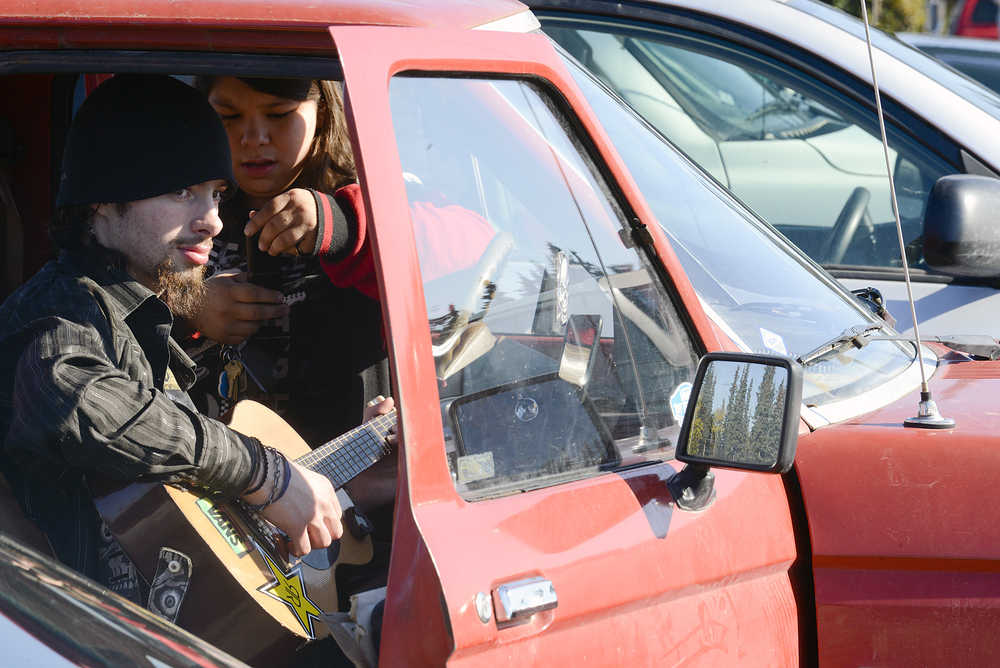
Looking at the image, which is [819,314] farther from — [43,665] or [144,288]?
[43,665]

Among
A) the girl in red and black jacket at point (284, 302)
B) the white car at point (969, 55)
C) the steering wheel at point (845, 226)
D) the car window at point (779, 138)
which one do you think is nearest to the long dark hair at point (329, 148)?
the girl in red and black jacket at point (284, 302)

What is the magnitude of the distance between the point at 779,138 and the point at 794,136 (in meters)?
0.06

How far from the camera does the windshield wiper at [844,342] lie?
2057mm

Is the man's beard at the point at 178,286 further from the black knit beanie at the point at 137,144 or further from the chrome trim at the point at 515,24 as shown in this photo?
the chrome trim at the point at 515,24

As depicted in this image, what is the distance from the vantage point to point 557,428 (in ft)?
5.69

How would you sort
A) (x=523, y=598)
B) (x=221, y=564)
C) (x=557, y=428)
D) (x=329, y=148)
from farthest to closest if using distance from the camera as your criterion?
(x=329, y=148), (x=221, y=564), (x=557, y=428), (x=523, y=598)

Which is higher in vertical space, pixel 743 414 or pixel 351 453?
pixel 743 414

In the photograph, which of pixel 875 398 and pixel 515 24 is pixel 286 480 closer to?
pixel 515 24

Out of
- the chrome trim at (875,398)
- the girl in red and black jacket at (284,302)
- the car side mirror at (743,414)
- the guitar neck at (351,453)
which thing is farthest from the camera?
the girl in red and black jacket at (284,302)

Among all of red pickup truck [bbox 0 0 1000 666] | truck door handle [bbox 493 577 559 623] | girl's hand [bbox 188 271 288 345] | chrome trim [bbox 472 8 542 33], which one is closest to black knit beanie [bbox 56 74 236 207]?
red pickup truck [bbox 0 0 1000 666]

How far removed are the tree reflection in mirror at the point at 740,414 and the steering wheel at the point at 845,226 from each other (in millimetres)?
2325

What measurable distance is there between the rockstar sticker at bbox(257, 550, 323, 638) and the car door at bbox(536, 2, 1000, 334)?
6.75ft

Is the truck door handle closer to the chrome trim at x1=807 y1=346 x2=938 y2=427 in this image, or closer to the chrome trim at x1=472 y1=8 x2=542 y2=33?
the chrome trim at x1=807 y1=346 x2=938 y2=427

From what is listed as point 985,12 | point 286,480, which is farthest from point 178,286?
point 985,12
